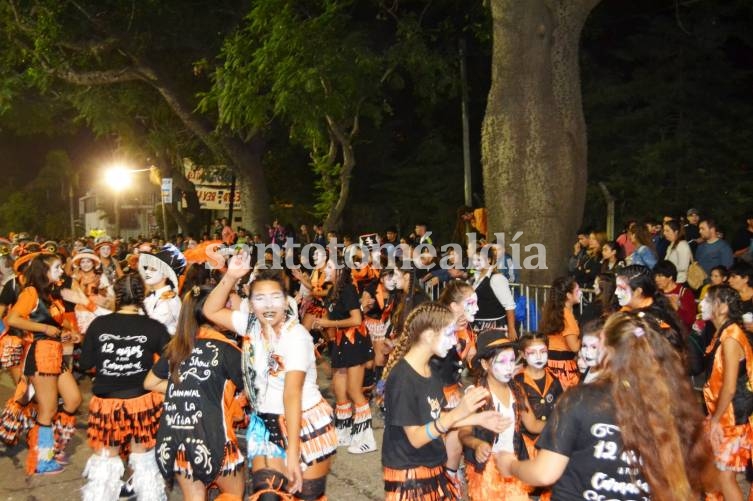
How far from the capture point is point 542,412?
16.8 feet

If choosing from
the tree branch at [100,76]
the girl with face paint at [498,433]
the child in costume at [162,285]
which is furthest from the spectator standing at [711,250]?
the tree branch at [100,76]

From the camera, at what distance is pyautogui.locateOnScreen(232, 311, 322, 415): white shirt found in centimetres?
427

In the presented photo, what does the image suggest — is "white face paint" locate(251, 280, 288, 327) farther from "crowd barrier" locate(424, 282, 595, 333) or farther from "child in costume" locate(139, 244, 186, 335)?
"crowd barrier" locate(424, 282, 595, 333)

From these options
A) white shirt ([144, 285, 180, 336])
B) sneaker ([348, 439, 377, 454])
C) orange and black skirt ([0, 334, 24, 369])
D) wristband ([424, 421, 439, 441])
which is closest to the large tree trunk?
sneaker ([348, 439, 377, 454])

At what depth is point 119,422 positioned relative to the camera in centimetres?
548

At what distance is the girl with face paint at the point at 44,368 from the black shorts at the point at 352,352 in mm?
2447

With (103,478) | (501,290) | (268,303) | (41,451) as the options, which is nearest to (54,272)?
(41,451)

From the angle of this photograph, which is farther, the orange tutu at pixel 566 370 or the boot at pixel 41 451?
the boot at pixel 41 451

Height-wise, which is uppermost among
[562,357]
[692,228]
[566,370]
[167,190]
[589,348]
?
[167,190]

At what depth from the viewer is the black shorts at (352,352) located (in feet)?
25.3

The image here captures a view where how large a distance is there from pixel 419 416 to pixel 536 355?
1.43 m

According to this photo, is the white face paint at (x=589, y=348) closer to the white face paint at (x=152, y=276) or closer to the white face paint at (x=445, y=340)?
the white face paint at (x=445, y=340)

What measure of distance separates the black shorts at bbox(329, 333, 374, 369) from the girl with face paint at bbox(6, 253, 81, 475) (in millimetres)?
2447

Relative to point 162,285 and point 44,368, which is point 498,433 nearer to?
point 162,285
